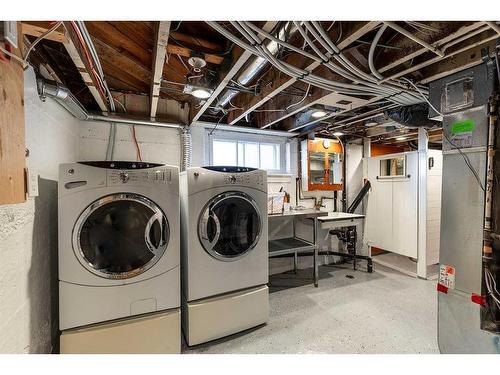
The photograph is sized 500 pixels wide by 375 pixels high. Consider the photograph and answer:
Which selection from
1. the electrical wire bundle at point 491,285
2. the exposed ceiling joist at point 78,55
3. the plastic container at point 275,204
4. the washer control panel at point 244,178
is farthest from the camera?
the plastic container at point 275,204

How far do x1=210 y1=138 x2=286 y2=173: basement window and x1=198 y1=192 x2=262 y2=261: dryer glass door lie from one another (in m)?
1.20

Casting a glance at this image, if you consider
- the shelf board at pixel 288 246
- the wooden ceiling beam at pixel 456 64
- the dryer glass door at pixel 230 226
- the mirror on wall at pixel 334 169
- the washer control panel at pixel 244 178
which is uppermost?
the wooden ceiling beam at pixel 456 64

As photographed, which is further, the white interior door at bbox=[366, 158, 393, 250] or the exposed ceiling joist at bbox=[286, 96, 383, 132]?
the white interior door at bbox=[366, 158, 393, 250]

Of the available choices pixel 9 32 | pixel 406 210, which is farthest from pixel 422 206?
pixel 9 32

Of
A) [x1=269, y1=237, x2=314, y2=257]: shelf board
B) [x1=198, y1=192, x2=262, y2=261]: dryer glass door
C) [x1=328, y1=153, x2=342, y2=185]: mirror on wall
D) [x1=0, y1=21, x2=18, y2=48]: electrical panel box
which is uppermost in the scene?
[x1=0, y1=21, x2=18, y2=48]: electrical panel box

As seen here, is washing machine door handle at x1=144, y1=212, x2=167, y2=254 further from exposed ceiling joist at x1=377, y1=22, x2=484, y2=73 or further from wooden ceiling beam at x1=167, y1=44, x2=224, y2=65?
exposed ceiling joist at x1=377, y1=22, x2=484, y2=73

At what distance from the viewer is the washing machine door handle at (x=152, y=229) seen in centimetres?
171

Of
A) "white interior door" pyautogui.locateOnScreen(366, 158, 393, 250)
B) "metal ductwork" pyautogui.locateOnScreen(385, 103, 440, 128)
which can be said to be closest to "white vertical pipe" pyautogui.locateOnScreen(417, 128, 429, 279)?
"white interior door" pyautogui.locateOnScreen(366, 158, 393, 250)

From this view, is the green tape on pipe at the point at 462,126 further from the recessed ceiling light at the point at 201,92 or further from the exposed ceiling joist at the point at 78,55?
the exposed ceiling joist at the point at 78,55

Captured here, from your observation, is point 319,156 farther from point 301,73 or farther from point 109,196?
point 109,196

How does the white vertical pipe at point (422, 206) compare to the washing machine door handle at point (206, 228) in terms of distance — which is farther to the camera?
the white vertical pipe at point (422, 206)

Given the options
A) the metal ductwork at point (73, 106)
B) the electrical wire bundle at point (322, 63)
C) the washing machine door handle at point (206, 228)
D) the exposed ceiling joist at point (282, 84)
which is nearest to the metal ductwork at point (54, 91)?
the metal ductwork at point (73, 106)

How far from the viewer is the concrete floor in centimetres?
190

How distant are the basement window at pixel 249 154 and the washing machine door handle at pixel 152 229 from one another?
4.89 ft
